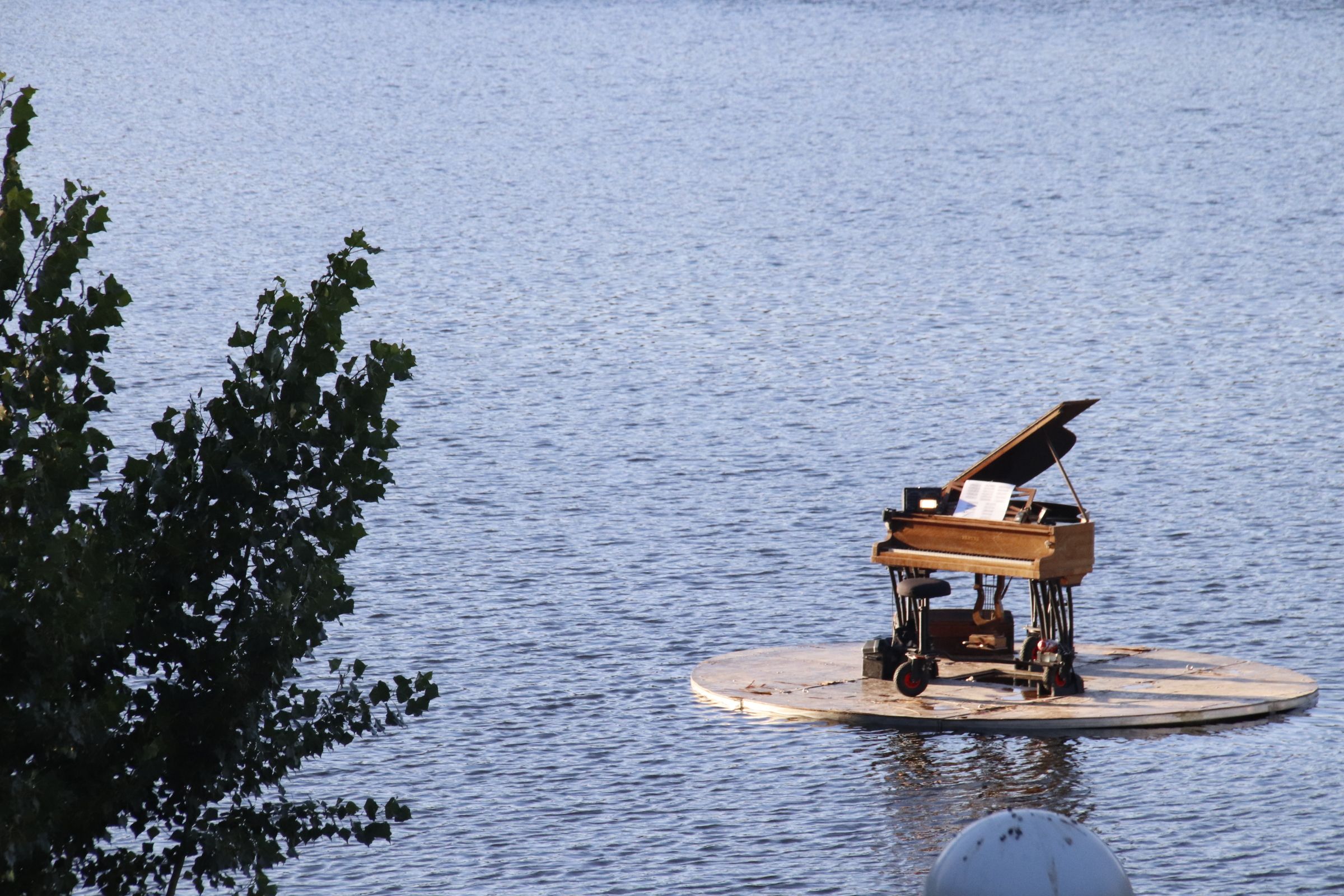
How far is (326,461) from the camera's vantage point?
1041 cm

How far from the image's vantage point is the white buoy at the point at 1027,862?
809cm

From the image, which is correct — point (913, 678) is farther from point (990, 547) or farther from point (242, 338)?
point (242, 338)

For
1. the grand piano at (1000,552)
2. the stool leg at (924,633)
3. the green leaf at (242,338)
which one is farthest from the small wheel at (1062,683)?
the green leaf at (242,338)

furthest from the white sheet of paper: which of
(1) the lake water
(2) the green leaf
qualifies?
(2) the green leaf

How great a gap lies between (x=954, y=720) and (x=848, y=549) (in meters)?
11.8

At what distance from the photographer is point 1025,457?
2009 centimetres

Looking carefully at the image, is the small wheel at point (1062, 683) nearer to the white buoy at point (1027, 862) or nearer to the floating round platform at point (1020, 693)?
the floating round platform at point (1020, 693)

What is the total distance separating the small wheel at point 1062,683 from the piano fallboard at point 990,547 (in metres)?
1.00

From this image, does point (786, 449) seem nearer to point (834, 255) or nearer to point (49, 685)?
point (834, 255)

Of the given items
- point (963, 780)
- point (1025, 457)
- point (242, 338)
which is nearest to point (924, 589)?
point (1025, 457)

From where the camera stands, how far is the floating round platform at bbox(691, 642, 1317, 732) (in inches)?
750

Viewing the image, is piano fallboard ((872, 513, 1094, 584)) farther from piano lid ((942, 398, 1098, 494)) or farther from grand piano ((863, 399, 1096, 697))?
piano lid ((942, 398, 1098, 494))

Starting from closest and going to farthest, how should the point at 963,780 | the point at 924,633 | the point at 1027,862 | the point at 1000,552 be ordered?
the point at 1027,862
the point at 963,780
the point at 1000,552
the point at 924,633

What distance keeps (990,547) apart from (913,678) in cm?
156
